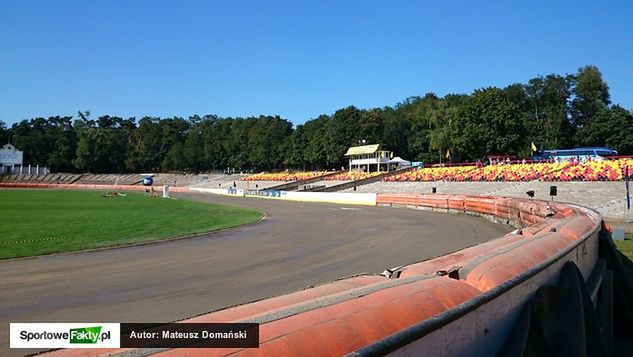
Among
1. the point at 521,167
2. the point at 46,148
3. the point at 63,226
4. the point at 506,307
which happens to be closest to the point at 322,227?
the point at 63,226

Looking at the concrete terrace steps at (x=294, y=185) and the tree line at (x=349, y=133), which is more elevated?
the tree line at (x=349, y=133)

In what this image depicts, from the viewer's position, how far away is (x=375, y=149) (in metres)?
89.2

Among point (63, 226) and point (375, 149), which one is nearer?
point (63, 226)

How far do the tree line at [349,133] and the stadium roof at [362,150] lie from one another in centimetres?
712

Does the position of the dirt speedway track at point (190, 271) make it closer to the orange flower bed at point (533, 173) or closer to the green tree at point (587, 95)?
the orange flower bed at point (533, 173)

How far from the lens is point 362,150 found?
93250mm

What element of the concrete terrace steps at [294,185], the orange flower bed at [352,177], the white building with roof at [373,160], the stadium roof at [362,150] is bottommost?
the concrete terrace steps at [294,185]

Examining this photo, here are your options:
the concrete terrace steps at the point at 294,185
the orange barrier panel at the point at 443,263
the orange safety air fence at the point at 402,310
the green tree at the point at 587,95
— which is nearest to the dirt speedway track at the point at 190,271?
the orange barrier panel at the point at 443,263

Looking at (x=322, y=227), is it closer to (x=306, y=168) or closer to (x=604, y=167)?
(x=604, y=167)

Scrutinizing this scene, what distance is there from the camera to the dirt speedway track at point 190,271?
679 cm

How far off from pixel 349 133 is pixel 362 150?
12.1 m

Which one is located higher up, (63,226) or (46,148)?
(46,148)

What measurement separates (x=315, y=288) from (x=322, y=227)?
15783 millimetres

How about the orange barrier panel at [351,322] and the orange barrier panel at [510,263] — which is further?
the orange barrier panel at [510,263]
